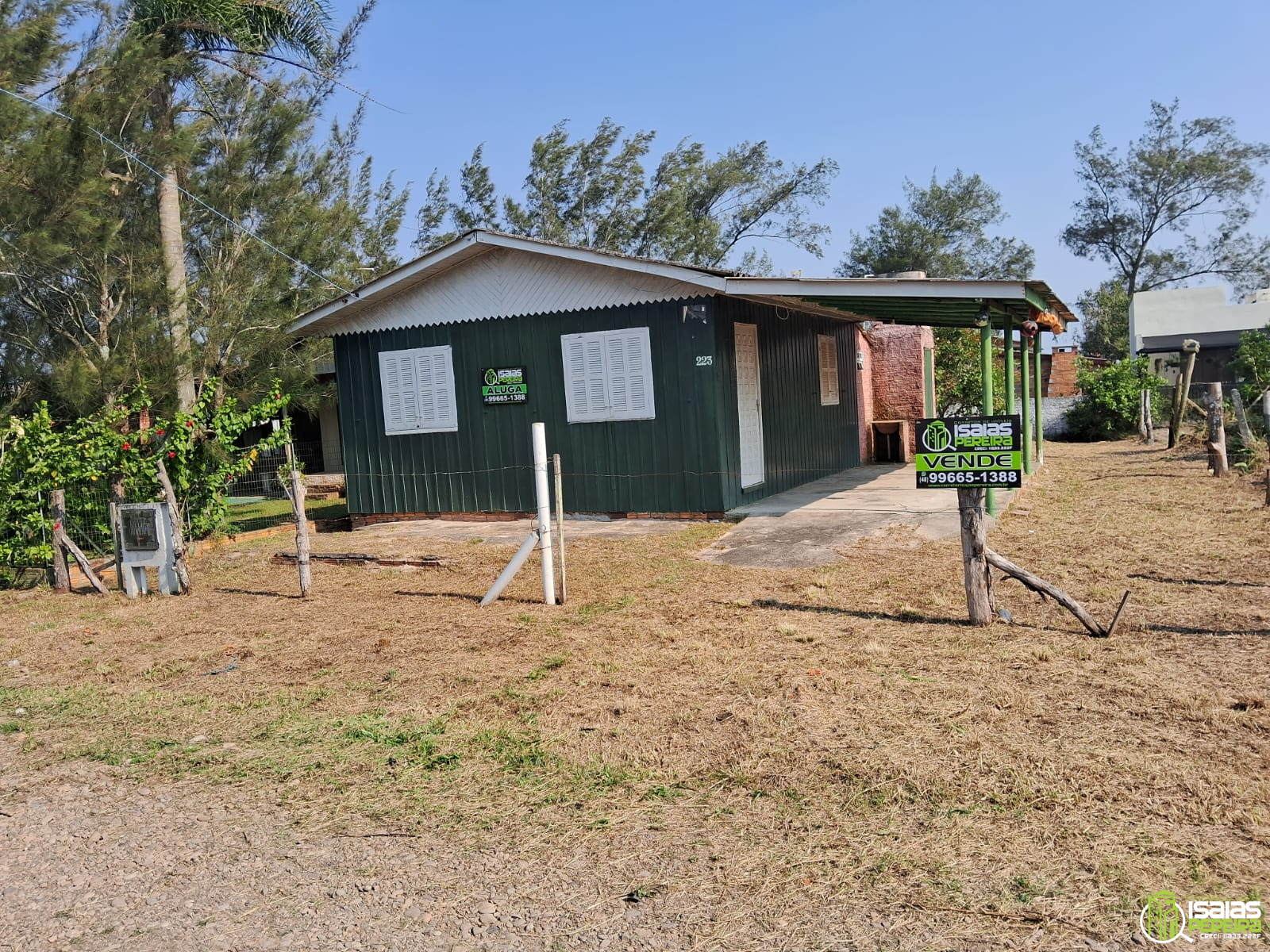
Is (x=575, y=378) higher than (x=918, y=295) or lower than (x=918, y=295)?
lower

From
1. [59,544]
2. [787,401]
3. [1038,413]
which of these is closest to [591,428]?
[787,401]

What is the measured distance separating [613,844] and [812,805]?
2.57 feet

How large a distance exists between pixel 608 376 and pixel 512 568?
173 inches

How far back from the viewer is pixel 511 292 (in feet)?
39.2

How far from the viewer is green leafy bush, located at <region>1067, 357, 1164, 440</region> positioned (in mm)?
22219

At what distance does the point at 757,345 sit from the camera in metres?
12.5

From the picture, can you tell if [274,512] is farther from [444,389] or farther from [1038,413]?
[1038,413]

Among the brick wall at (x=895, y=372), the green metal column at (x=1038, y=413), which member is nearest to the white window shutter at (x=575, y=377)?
the green metal column at (x=1038, y=413)

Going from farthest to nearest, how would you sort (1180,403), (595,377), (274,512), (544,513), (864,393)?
(864,393)
(1180,403)
(274,512)
(595,377)
(544,513)

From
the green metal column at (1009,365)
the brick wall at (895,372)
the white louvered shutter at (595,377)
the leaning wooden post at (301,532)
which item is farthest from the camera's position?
the brick wall at (895,372)

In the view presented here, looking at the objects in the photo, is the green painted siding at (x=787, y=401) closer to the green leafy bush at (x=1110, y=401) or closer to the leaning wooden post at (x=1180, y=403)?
the leaning wooden post at (x=1180, y=403)

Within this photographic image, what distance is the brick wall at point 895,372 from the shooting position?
18219mm

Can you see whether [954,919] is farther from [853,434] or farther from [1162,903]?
[853,434]

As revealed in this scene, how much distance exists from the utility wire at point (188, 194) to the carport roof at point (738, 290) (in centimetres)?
54
